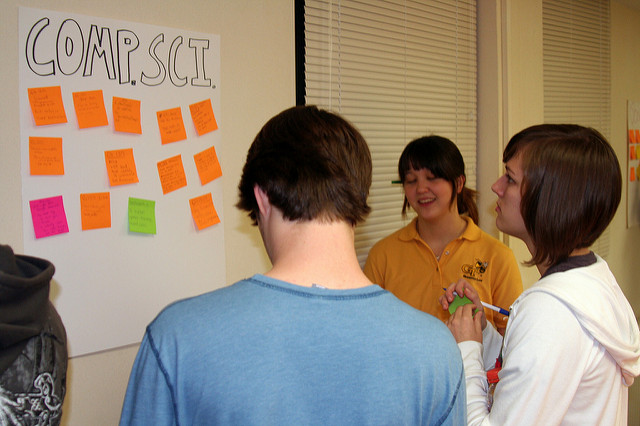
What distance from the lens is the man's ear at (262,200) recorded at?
908 mm

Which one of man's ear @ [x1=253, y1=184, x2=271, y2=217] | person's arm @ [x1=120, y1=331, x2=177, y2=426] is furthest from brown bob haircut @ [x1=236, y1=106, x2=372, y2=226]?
person's arm @ [x1=120, y1=331, x2=177, y2=426]

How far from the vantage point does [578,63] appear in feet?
11.6

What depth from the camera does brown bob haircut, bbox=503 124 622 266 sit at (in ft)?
4.02

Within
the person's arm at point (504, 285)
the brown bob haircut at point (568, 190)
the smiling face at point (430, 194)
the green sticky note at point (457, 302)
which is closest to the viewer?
the brown bob haircut at point (568, 190)

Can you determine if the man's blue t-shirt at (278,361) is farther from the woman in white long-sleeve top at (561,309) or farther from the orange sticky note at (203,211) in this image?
the orange sticky note at (203,211)

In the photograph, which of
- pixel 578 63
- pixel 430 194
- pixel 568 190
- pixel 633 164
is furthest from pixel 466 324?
pixel 633 164

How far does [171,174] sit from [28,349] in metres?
0.85

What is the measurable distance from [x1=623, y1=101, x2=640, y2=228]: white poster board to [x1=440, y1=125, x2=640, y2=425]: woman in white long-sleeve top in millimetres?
3326

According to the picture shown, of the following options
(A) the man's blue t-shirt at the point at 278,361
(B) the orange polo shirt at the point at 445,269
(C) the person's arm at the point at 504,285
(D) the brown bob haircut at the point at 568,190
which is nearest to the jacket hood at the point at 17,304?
(A) the man's blue t-shirt at the point at 278,361

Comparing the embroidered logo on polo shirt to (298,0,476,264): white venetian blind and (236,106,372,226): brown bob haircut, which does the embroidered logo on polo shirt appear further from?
(236,106,372,226): brown bob haircut

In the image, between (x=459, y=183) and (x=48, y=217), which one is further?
(x=459, y=183)

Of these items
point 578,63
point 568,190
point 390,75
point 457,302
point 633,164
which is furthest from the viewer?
point 633,164

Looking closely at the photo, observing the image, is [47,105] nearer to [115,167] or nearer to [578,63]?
[115,167]

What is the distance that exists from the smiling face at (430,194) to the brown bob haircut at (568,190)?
0.84m
